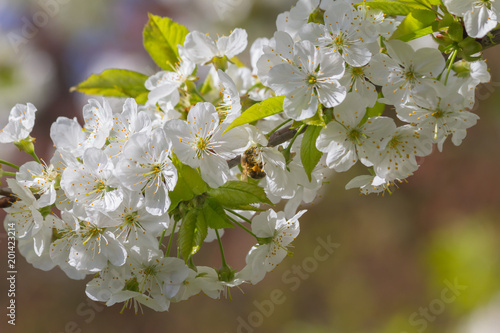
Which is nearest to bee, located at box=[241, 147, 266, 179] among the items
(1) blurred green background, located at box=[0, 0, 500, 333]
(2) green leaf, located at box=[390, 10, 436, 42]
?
(2) green leaf, located at box=[390, 10, 436, 42]

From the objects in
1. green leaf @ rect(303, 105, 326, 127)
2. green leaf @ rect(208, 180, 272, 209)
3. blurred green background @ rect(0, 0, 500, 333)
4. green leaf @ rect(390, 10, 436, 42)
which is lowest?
blurred green background @ rect(0, 0, 500, 333)

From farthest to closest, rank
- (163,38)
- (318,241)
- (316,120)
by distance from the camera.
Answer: (318,241), (163,38), (316,120)

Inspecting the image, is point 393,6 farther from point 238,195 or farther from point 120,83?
point 120,83

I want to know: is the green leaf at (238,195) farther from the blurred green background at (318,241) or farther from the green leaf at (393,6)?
the blurred green background at (318,241)

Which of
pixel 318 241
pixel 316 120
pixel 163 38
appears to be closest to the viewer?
pixel 316 120

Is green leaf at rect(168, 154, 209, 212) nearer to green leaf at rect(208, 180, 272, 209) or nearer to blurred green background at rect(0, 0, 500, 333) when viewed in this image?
green leaf at rect(208, 180, 272, 209)

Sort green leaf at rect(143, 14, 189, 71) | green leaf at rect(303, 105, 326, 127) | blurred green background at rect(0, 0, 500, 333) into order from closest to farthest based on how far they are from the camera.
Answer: green leaf at rect(303, 105, 326, 127) < green leaf at rect(143, 14, 189, 71) < blurred green background at rect(0, 0, 500, 333)

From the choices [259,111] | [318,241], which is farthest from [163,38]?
[318,241]
